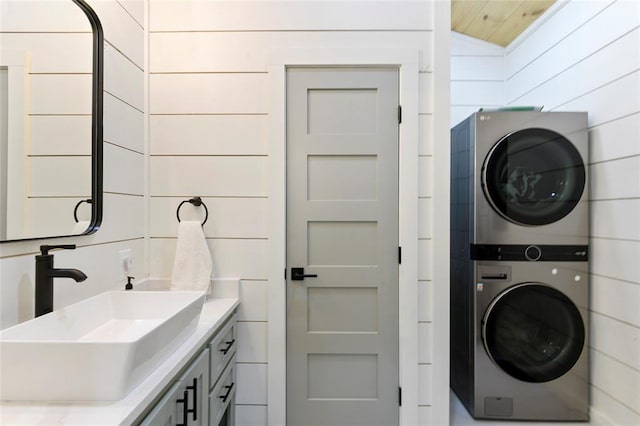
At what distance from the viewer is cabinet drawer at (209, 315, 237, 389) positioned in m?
1.35

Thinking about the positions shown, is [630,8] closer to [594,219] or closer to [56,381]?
[594,219]

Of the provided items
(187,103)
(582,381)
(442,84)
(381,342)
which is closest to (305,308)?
(381,342)

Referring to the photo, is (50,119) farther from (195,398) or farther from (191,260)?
(195,398)

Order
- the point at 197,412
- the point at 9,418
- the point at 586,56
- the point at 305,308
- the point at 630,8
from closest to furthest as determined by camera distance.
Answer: the point at 9,418 < the point at 197,412 < the point at 630,8 < the point at 305,308 < the point at 586,56

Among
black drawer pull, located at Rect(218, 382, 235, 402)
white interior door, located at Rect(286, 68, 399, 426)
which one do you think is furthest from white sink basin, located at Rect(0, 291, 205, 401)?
white interior door, located at Rect(286, 68, 399, 426)

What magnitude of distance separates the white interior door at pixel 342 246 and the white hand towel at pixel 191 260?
1.43 feet

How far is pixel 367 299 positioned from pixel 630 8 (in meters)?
2.01

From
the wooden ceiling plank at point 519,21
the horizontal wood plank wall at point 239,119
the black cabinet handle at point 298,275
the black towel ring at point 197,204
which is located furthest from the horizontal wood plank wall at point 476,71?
the black towel ring at point 197,204

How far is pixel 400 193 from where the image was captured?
5.74 feet

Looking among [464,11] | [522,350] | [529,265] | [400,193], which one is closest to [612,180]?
[529,265]

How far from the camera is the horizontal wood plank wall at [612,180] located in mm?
1661

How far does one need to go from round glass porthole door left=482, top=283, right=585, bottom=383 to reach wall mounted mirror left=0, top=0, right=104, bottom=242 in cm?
206

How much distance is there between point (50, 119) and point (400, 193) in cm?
151

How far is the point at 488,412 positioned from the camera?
1854 mm
